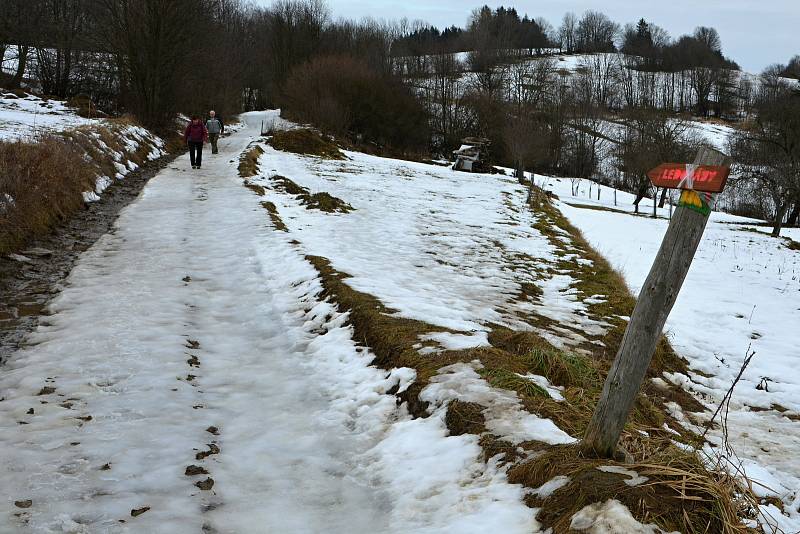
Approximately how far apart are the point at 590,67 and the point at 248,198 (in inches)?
4048

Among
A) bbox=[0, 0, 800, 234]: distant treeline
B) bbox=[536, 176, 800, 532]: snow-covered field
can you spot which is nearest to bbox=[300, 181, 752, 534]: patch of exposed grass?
bbox=[536, 176, 800, 532]: snow-covered field

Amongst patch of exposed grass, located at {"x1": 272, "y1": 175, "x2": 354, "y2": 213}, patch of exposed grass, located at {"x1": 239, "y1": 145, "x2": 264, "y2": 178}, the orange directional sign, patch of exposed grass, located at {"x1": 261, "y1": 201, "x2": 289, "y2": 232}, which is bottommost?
patch of exposed grass, located at {"x1": 261, "y1": 201, "x2": 289, "y2": 232}

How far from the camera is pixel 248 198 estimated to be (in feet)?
41.7

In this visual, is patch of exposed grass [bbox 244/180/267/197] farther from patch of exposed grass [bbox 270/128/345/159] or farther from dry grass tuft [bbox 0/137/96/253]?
patch of exposed grass [bbox 270/128/345/159]

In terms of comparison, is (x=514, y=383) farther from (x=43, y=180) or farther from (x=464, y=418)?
(x=43, y=180)

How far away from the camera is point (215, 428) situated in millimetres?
4055

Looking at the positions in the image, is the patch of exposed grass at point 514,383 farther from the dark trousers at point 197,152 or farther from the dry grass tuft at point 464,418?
the dark trousers at point 197,152

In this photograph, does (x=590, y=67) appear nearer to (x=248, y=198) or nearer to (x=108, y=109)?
(x=108, y=109)

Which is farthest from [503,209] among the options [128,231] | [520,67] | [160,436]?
[520,67]

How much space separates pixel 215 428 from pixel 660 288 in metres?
3.09

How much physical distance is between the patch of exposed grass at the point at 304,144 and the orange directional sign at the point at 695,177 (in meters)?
24.6

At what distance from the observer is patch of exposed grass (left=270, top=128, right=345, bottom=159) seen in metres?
26.6

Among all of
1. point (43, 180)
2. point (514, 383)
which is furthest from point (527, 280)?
point (43, 180)

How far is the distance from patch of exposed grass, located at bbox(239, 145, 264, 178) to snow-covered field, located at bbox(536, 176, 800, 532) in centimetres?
1048
